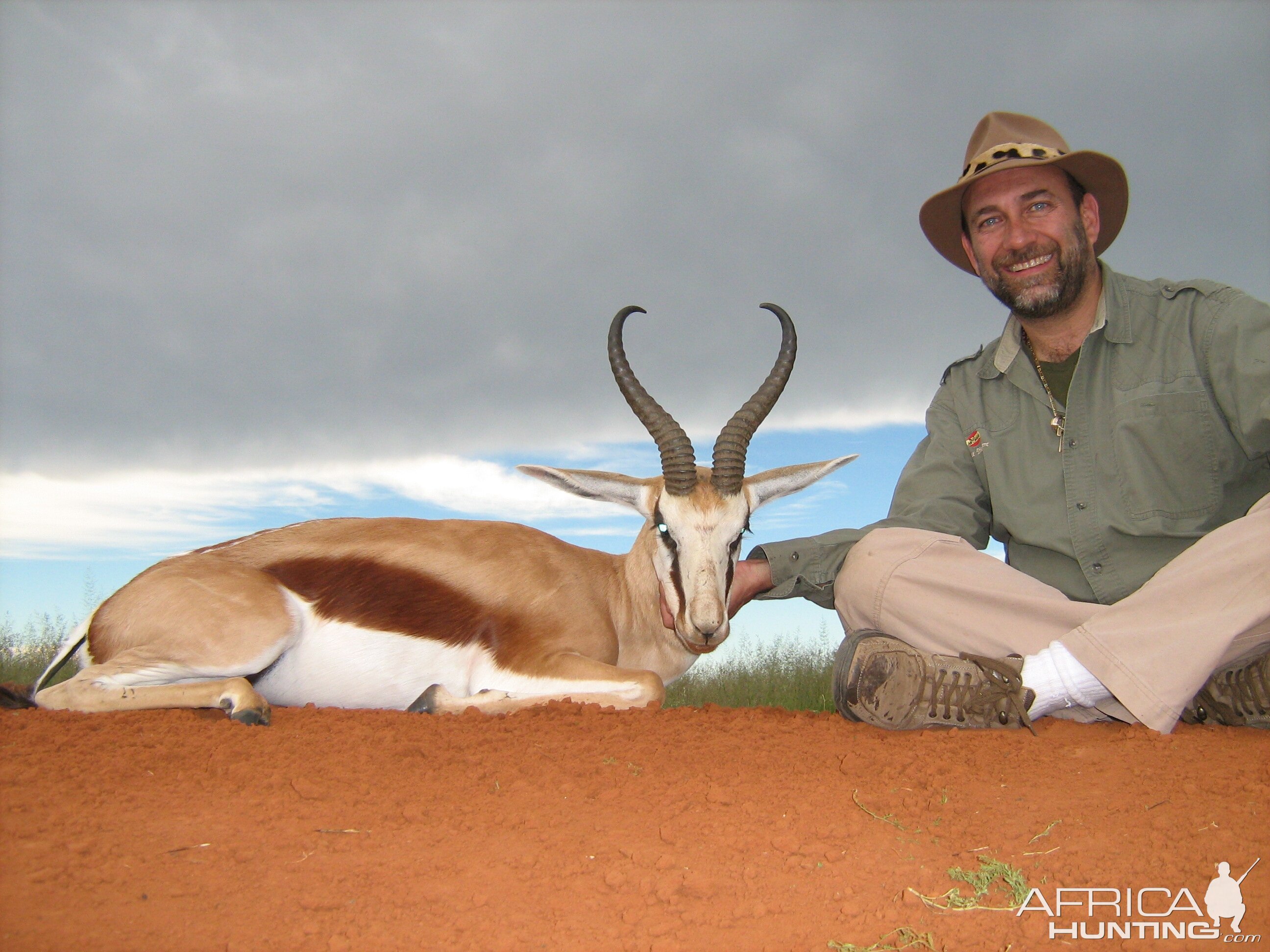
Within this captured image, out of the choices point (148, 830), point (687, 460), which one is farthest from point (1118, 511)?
point (148, 830)

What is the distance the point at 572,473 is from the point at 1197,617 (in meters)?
3.44

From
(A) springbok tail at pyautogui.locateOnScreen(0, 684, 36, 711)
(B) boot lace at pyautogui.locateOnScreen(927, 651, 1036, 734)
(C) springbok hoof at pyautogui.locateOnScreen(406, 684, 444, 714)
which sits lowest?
(A) springbok tail at pyautogui.locateOnScreen(0, 684, 36, 711)

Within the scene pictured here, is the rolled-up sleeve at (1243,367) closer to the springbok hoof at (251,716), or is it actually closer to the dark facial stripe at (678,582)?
the dark facial stripe at (678,582)

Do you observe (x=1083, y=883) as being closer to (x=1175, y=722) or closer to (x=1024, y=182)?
(x=1175, y=722)

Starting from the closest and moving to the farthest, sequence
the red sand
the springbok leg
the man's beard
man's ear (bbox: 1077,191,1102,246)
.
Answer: the red sand → the springbok leg → the man's beard → man's ear (bbox: 1077,191,1102,246)

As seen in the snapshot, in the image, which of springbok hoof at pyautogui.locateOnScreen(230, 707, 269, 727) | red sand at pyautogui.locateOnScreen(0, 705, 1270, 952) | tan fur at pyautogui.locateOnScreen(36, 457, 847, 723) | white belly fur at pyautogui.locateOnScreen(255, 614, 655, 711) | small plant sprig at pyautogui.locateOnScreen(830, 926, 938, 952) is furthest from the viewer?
white belly fur at pyautogui.locateOnScreen(255, 614, 655, 711)

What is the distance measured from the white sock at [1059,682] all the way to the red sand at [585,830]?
0.53 ft

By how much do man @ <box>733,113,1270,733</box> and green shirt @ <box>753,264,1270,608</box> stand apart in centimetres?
1

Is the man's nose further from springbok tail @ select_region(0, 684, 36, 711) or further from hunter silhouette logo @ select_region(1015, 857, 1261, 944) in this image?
springbok tail @ select_region(0, 684, 36, 711)

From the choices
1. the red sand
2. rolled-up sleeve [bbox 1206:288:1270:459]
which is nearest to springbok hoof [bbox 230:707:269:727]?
the red sand

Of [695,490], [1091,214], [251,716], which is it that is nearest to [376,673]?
[251,716]

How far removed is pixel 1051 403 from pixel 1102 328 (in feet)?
1.63

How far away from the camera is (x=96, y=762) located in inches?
142

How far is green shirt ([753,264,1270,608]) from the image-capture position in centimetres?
491
